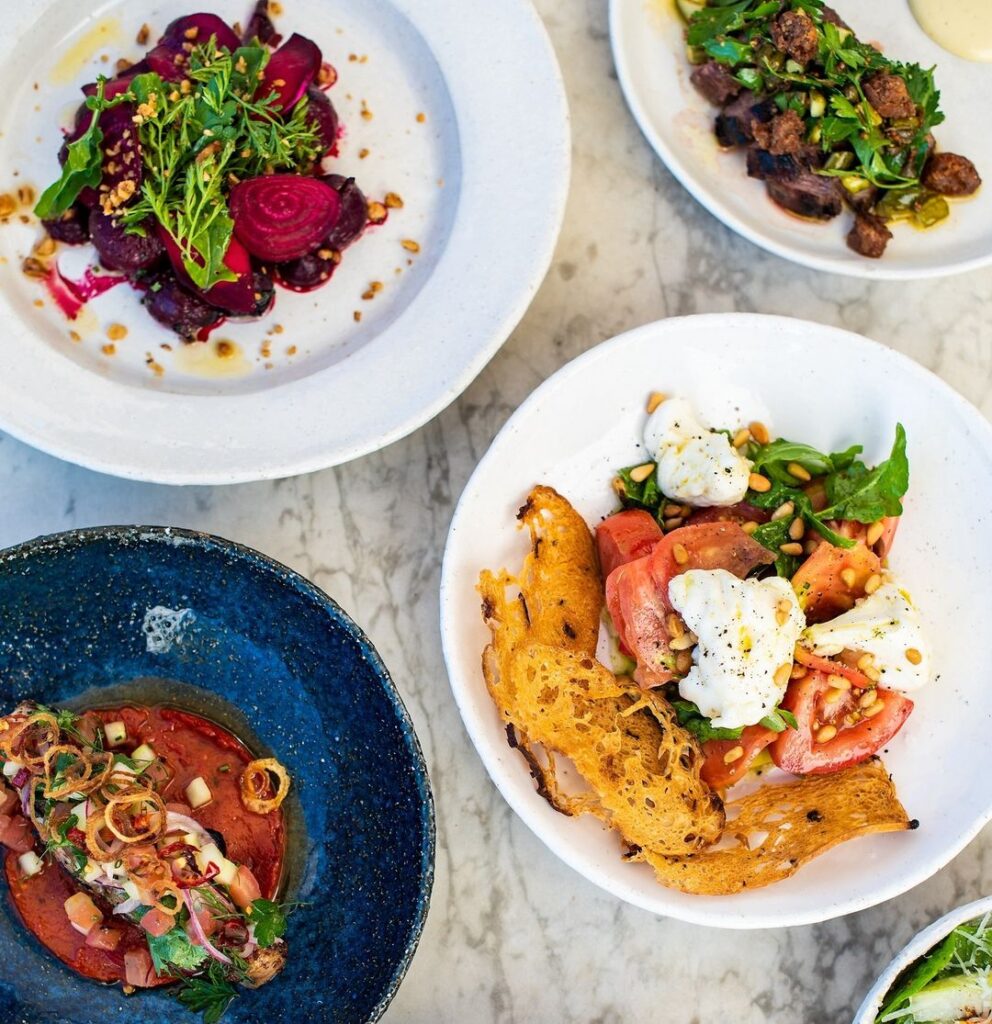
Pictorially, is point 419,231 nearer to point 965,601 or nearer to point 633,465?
point 633,465

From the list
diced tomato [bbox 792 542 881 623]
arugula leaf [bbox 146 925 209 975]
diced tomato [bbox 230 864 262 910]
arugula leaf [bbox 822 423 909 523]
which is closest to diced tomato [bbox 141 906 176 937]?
arugula leaf [bbox 146 925 209 975]

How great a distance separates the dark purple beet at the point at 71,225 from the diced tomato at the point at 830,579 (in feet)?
4.56

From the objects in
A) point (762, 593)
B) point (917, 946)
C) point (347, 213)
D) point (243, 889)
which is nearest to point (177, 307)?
point (347, 213)

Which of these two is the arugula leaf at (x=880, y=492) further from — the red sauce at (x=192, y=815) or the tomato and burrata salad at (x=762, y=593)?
the red sauce at (x=192, y=815)

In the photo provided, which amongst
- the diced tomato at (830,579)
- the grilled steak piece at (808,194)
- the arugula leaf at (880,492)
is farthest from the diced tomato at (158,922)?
the grilled steak piece at (808,194)

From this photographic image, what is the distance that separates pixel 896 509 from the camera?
2.06 metres

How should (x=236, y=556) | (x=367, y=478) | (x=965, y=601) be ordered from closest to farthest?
1. (x=236, y=556)
2. (x=965, y=601)
3. (x=367, y=478)

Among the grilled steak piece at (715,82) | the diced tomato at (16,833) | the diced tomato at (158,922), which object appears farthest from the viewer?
the grilled steak piece at (715,82)

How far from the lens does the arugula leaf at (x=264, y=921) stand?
1947mm

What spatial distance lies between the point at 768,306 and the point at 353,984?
144cm

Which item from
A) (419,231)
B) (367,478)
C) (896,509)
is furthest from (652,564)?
(419,231)

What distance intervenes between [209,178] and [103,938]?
1.27 m

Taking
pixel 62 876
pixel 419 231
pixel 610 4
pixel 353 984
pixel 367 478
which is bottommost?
pixel 353 984

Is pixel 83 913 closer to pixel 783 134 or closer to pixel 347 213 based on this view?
pixel 347 213
